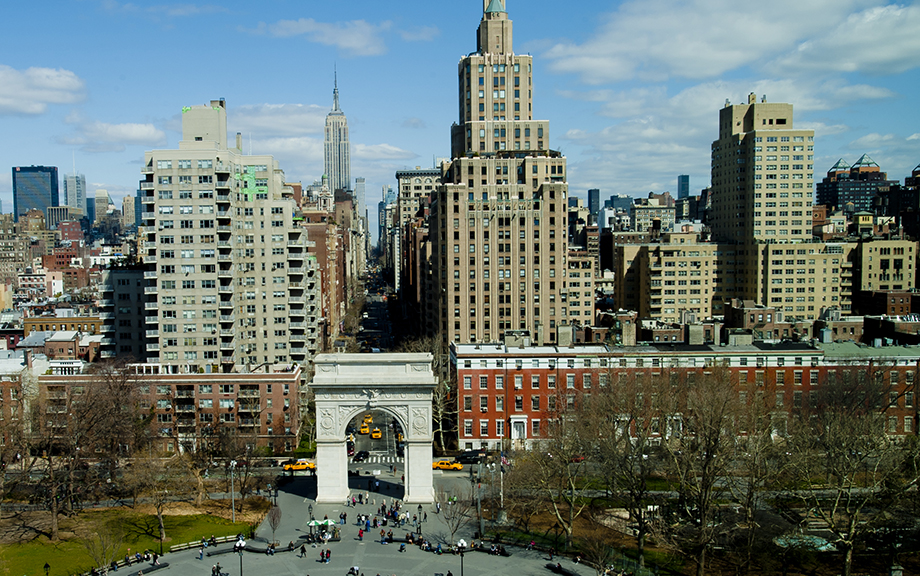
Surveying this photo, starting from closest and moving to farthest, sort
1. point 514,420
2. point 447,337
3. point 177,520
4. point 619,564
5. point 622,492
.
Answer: point 619,564
point 622,492
point 177,520
point 514,420
point 447,337

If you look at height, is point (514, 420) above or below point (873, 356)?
below

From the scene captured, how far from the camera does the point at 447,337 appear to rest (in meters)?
124

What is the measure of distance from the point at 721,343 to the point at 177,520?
222ft

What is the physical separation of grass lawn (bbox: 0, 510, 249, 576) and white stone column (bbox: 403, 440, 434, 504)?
50.5 feet

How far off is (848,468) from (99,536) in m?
60.0

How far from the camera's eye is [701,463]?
2539 inches

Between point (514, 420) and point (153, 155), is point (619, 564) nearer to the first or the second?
point (514, 420)

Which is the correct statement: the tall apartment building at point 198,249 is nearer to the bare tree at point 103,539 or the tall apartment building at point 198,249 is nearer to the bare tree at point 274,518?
the bare tree at point 103,539

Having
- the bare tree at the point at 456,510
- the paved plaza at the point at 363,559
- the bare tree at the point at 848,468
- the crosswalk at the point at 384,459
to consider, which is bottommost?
the crosswalk at the point at 384,459

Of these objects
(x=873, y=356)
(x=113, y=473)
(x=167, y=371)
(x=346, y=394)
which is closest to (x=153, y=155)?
(x=167, y=371)

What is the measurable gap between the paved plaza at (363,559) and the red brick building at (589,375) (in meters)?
22.9

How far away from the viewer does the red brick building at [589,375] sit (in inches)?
3610

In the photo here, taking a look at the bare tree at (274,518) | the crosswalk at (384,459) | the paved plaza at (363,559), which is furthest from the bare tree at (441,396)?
the bare tree at (274,518)

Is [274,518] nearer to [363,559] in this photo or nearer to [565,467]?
[363,559]
